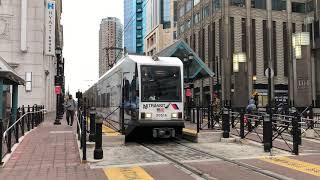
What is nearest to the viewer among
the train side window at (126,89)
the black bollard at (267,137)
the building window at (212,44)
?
the black bollard at (267,137)

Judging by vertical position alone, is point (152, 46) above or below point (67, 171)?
above

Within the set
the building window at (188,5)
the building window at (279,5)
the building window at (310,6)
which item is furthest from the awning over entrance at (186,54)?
the building window at (188,5)

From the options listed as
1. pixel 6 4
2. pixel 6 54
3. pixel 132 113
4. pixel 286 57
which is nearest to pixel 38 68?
pixel 6 54

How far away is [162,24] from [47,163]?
110 metres

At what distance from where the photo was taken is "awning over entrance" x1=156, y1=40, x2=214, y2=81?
30016 millimetres

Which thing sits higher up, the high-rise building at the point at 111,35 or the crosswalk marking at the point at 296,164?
the high-rise building at the point at 111,35

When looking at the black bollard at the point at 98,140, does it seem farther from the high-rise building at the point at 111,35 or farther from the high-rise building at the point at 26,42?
the high-rise building at the point at 111,35

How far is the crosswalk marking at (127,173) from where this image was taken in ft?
33.3

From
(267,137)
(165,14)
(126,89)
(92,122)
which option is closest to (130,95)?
(126,89)

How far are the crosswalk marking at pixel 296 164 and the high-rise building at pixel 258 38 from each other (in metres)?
54.2

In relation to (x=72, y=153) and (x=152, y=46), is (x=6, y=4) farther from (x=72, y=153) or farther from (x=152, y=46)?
(x=152, y=46)

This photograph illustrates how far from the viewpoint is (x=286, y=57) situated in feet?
237

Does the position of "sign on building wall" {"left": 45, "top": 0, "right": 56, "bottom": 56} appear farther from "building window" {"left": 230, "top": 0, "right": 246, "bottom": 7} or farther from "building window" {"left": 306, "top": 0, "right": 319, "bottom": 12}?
"building window" {"left": 306, "top": 0, "right": 319, "bottom": 12}

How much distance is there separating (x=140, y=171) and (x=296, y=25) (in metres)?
67.5
